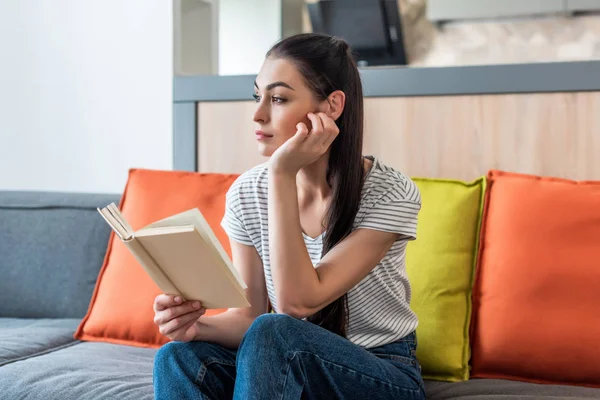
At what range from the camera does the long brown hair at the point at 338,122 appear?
138 centimetres

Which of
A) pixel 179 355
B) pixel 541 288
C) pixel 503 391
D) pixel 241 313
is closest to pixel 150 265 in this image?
pixel 179 355

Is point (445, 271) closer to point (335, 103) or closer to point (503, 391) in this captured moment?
point (503, 391)

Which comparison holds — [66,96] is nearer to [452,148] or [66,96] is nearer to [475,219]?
[452,148]

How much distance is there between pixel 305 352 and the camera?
1.20m

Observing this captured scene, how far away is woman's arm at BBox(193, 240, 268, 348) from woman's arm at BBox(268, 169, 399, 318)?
0.13m

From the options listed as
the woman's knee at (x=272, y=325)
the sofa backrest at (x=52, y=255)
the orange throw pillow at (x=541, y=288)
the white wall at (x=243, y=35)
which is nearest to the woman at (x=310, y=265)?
the woman's knee at (x=272, y=325)

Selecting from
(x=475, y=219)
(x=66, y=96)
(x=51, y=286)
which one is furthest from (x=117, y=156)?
(x=475, y=219)

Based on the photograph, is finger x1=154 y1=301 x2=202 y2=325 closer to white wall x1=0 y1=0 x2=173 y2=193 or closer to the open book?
the open book

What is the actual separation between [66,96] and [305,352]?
5.60 ft

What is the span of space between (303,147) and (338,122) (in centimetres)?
14

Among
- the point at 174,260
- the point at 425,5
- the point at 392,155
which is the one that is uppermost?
the point at 425,5

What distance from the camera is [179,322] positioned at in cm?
126

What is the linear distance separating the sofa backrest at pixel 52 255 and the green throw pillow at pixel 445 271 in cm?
87

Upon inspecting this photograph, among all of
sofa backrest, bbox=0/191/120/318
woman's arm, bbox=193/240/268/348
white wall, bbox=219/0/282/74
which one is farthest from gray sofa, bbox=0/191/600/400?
white wall, bbox=219/0/282/74
